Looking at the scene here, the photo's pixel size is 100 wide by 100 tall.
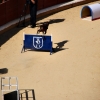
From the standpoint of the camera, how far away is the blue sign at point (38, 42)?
489 inches

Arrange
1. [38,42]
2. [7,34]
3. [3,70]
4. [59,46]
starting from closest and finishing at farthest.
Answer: [3,70] → [38,42] → [59,46] → [7,34]

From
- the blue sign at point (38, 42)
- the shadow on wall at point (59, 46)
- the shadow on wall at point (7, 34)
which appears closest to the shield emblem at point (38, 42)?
the blue sign at point (38, 42)

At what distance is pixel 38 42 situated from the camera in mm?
12617

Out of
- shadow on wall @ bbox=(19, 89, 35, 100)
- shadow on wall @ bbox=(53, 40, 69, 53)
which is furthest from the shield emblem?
shadow on wall @ bbox=(19, 89, 35, 100)

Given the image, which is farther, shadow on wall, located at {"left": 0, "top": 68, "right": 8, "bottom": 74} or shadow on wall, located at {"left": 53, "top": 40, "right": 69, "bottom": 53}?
shadow on wall, located at {"left": 53, "top": 40, "right": 69, "bottom": 53}

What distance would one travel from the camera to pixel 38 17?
16812 millimetres

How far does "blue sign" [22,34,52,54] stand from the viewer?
1241 centimetres

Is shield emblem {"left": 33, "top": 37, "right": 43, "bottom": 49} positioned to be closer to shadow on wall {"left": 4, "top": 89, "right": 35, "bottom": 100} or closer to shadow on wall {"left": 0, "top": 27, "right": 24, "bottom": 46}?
shadow on wall {"left": 0, "top": 27, "right": 24, "bottom": 46}

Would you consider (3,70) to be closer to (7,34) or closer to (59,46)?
(59,46)

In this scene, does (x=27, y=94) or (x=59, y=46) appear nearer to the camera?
(x=27, y=94)

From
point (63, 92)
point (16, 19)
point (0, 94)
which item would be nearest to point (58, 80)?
point (63, 92)

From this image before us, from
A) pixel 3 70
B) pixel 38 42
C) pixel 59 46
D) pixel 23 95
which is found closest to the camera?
pixel 23 95

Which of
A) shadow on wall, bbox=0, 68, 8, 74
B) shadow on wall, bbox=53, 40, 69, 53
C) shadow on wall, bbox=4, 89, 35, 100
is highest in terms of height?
shadow on wall, bbox=53, 40, 69, 53

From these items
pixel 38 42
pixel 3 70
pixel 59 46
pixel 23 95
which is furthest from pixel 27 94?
pixel 59 46
